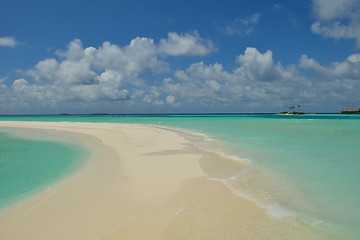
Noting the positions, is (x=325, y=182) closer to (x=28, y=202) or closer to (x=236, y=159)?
(x=236, y=159)

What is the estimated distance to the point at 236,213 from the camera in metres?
4.57

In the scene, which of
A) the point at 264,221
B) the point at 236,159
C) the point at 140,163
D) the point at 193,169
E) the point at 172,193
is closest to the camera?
the point at 264,221

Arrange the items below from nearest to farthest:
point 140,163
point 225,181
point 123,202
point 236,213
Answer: point 236,213 < point 123,202 < point 225,181 < point 140,163

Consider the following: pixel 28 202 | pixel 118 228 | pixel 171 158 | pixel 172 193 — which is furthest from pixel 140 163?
pixel 118 228

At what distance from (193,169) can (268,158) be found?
182 inches

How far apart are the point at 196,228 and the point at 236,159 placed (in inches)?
257

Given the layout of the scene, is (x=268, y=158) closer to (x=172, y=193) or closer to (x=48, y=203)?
(x=172, y=193)

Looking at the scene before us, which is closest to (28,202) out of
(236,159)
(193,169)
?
(193,169)

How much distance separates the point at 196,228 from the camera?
4.01 meters

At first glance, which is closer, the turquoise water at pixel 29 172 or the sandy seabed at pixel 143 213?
the sandy seabed at pixel 143 213

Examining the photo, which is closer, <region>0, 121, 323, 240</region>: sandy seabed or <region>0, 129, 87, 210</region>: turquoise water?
<region>0, 121, 323, 240</region>: sandy seabed

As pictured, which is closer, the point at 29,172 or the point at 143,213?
the point at 143,213

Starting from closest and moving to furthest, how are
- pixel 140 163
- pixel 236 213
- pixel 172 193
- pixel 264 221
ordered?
pixel 264 221 < pixel 236 213 < pixel 172 193 < pixel 140 163

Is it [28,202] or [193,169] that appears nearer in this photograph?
[28,202]
